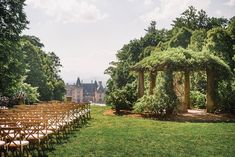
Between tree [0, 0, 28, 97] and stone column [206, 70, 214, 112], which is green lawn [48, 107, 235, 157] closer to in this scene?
stone column [206, 70, 214, 112]

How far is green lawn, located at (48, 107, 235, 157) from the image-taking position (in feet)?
37.5

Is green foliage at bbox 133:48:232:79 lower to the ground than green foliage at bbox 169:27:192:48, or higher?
lower

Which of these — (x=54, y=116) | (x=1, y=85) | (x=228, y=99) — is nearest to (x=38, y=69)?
(x=1, y=85)

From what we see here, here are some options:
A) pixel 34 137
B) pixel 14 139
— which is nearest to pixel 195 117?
pixel 34 137

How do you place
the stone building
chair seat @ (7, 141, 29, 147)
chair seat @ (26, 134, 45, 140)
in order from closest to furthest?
chair seat @ (7, 141, 29, 147), chair seat @ (26, 134, 45, 140), the stone building

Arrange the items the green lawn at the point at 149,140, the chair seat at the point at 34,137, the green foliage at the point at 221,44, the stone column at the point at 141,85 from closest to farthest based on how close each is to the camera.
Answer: the green lawn at the point at 149,140, the chair seat at the point at 34,137, the stone column at the point at 141,85, the green foliage at the point at 221,44

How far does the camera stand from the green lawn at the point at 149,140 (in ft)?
37.5

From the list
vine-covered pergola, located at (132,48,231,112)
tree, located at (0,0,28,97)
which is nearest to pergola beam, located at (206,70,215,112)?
vine-covered pergola, located at (132,48,231,112)

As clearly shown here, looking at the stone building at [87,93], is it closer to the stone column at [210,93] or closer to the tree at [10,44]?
the tree at [10,44]

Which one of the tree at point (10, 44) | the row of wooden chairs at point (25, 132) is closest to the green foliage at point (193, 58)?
the tree at point (10, 44)

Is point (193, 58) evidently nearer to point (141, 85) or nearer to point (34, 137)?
point (141, 85)

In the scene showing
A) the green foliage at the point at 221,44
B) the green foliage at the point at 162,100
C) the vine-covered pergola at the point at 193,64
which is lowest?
the green foliage at the point at 162,100

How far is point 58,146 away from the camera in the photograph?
495 inches

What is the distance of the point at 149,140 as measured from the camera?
13664 mm
